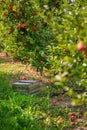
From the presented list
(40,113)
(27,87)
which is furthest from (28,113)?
(27,87)

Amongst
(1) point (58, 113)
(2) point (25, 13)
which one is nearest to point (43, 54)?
(2) point (25, 13)

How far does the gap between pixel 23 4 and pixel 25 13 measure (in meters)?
0.27

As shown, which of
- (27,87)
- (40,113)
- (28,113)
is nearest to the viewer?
(28,113)

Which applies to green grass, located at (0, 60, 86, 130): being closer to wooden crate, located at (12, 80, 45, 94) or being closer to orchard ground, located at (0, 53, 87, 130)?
orchard ground, located at (0, 53, 87, 130)

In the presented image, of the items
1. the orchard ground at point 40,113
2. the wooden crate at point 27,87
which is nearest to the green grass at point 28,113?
the orchard ground at point 40,113

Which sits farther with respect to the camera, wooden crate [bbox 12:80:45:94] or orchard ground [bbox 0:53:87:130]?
wooden crate [bbox 12:80:45:94]

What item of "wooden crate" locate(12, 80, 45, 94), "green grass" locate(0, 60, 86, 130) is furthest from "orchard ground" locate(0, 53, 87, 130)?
"wooden crate" locate(12, 80, 45, 94)

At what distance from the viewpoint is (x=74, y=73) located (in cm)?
254

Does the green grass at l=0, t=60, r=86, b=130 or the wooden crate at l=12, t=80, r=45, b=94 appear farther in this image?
the wooden crate at l=12, t=80, r=45, b=94

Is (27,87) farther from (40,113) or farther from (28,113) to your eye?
(28,113)

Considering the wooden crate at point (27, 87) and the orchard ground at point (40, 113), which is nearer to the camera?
the orchard ground at point (40, 113)

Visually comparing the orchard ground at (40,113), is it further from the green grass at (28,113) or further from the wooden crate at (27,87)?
the wooden crate at (27,87)

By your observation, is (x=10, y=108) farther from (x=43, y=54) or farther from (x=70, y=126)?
(x=43, y=54)

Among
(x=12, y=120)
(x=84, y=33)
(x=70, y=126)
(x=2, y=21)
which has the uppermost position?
(x=84, y=33)
